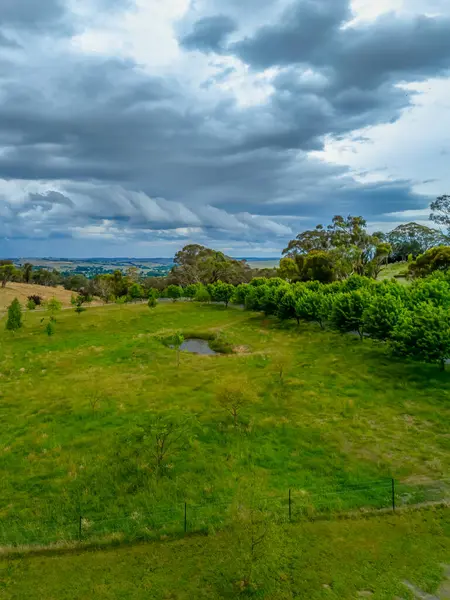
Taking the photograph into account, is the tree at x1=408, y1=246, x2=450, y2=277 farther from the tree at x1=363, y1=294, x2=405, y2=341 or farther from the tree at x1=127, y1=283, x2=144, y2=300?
the tree at x1=127, y1=283, x2=144, y2=300

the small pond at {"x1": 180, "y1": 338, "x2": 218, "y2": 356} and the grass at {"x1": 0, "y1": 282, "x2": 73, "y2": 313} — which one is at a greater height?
the grass at {"x1": 0, "y1": 282, "x2": 73, "y2": 313}

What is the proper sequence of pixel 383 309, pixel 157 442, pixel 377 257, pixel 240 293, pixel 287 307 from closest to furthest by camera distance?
pixel 157 442 → pixel 383 309 → pixel 287 307 → pixel 240 293 → pixel 377 257

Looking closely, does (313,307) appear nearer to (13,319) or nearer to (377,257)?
(13,319)

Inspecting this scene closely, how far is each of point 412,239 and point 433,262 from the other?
68968 millimetres

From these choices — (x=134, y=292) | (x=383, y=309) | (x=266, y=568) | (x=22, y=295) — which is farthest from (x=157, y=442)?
(x=22, y=295)

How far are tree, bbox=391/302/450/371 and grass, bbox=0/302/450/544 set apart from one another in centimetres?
235

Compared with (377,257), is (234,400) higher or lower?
lower

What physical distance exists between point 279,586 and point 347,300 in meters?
46.8

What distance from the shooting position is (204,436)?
2816 centimetres

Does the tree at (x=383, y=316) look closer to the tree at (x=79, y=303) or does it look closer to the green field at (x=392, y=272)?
the tree at (x=79, y=303)

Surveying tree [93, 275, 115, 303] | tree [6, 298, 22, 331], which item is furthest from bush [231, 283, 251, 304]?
tree [6, 298, 22, 331]

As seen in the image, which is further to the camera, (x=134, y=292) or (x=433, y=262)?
(x=134, y=292)

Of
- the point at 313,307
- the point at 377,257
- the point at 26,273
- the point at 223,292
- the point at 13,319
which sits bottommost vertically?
the point at 13,319

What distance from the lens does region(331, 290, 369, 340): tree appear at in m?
55.5
